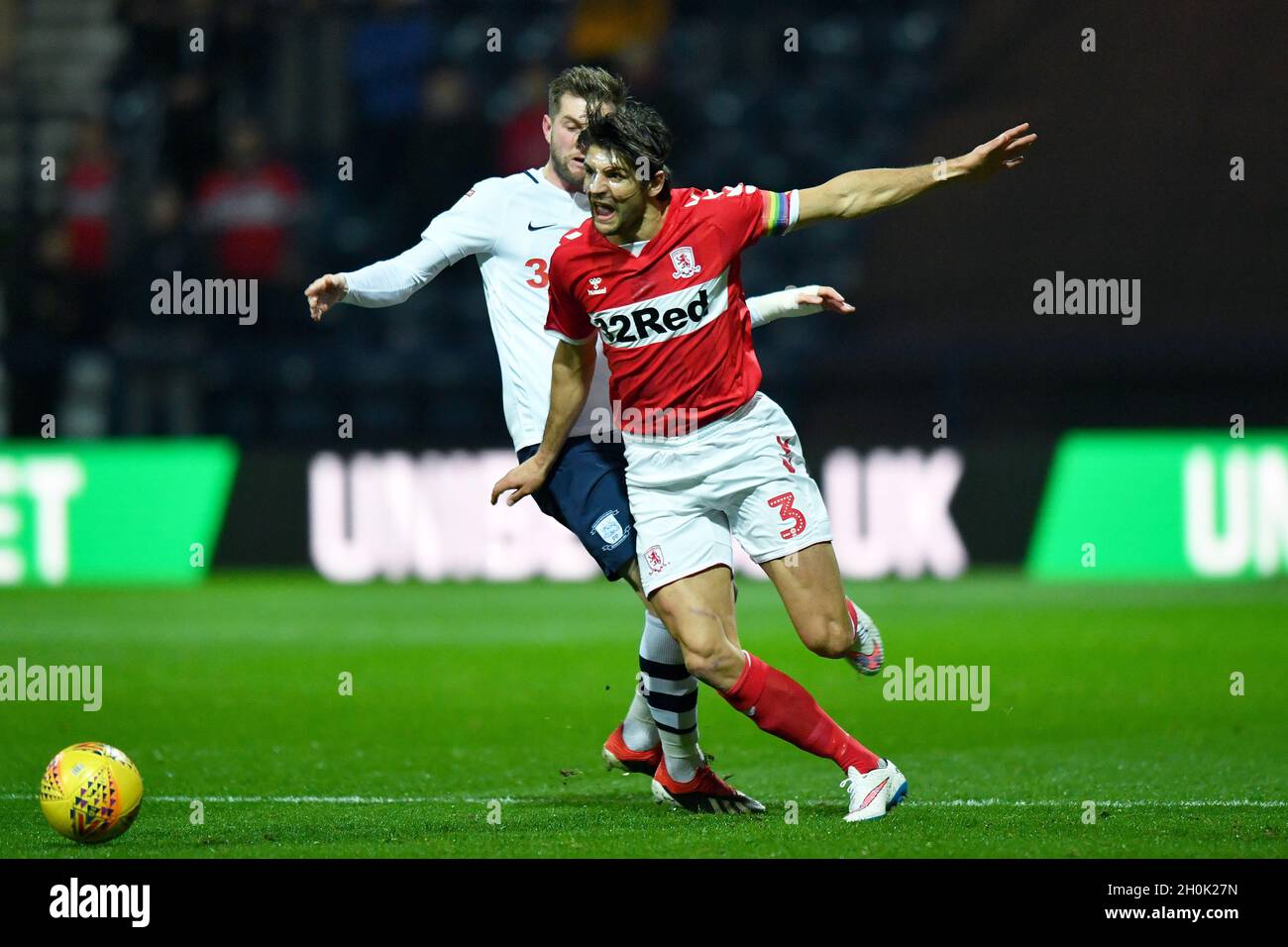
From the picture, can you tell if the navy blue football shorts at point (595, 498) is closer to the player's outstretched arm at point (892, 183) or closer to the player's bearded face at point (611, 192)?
the player's bearded face at point (611, 192)

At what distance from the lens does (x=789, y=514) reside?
5.88m

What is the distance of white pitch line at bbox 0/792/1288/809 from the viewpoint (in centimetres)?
606

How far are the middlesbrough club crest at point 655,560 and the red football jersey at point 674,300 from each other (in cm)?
37

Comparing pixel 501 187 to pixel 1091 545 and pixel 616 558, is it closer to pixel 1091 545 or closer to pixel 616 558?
pixel 616 558

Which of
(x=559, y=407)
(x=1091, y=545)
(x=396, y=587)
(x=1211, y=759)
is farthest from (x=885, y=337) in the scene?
(x=559, y=407)

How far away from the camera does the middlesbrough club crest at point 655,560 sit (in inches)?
232

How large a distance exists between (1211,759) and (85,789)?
4073mm

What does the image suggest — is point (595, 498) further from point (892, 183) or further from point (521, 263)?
point (892, 183)

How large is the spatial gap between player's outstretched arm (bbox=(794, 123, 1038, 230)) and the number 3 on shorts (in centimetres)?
85

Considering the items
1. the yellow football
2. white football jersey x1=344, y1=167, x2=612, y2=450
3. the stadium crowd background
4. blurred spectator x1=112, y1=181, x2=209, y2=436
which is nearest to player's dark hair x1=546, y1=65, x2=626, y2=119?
white football jersey x1=344, y1=167, x2=612, y2=450

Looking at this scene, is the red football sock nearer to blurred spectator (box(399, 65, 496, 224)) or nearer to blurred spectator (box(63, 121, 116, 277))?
blurred spectator (box(399, 65, 496, 224))

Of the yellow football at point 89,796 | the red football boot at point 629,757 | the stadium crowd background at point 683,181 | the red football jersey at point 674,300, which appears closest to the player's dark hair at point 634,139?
the red football jersey at point 674,300

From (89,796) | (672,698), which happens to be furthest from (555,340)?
(89,796)

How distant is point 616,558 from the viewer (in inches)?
245
